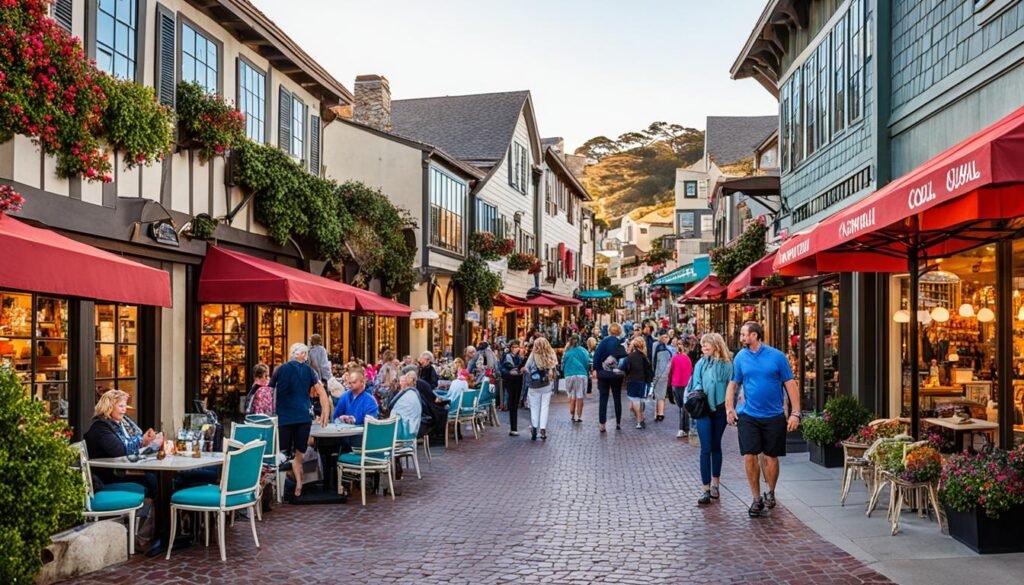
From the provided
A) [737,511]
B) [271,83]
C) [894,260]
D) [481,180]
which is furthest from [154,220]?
[481,180]

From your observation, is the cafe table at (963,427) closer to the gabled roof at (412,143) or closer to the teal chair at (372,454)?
the teal chair at (372,454)

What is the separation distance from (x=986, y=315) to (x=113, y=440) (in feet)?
28.4

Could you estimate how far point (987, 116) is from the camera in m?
9.92

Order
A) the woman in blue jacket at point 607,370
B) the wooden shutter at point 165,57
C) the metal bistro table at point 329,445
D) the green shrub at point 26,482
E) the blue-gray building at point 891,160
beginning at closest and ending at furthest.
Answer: the green shrub at point 26,482, the blue-gray building at point 891,160, the metal bistro table at point 329,445, the wooden shutter at point 165,57, the woman in blue jacket at point 607,370

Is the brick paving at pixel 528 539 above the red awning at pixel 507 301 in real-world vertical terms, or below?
below

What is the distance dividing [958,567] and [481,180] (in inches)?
1010

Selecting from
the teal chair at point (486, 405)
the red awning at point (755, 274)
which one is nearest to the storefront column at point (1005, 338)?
the red awning at point (755, 274)

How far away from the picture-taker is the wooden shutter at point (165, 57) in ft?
43.3

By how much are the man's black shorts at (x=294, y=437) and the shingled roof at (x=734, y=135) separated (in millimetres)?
38641

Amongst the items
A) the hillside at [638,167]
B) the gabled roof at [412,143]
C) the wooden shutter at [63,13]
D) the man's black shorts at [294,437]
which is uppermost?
the hillside at [638,167]

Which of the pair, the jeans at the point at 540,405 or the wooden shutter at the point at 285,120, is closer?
the jeans at the point at 540,405

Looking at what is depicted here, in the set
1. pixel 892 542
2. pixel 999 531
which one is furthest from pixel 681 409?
pixel 999 531

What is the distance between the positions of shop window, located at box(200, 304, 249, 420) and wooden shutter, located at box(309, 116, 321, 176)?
14.0 ft

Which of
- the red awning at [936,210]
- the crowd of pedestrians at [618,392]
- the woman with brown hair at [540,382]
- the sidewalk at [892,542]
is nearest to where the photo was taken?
the red awning at [936,210]
